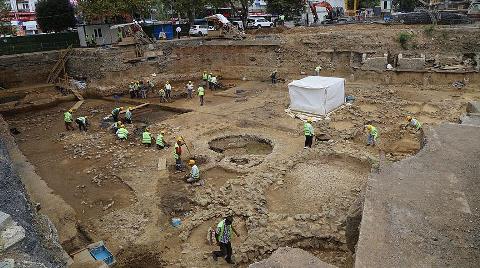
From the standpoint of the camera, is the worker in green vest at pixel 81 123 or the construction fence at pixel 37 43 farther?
the construction fence at pixel 37 43

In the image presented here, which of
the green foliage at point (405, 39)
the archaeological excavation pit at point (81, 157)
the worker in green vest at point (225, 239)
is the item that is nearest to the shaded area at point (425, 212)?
the worker in green vest at point (225, 239)

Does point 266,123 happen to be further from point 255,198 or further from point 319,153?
point 255,198

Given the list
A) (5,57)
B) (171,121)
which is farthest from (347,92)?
(5,57)

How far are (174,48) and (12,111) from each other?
1153 centimetres

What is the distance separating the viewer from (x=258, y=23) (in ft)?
127

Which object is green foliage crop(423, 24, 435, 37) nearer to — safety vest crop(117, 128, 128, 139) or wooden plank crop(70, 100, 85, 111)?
safety vest crop(117, 128, 128, 139)

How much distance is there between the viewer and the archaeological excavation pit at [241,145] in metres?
15.4

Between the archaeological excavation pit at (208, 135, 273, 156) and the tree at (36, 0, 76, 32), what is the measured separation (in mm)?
24054

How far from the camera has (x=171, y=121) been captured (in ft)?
60.7

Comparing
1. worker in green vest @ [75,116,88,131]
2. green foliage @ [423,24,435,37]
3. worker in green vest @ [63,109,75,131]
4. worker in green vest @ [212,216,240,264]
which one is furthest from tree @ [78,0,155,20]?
worker in green vest @ [212,216,240,264]

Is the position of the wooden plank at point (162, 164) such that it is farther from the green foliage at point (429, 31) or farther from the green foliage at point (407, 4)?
the green foliage at point (407, 4)

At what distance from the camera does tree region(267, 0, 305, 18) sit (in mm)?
34719

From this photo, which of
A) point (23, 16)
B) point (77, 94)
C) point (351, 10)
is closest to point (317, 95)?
point (77, 94)

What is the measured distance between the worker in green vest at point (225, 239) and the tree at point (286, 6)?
29.7 m
